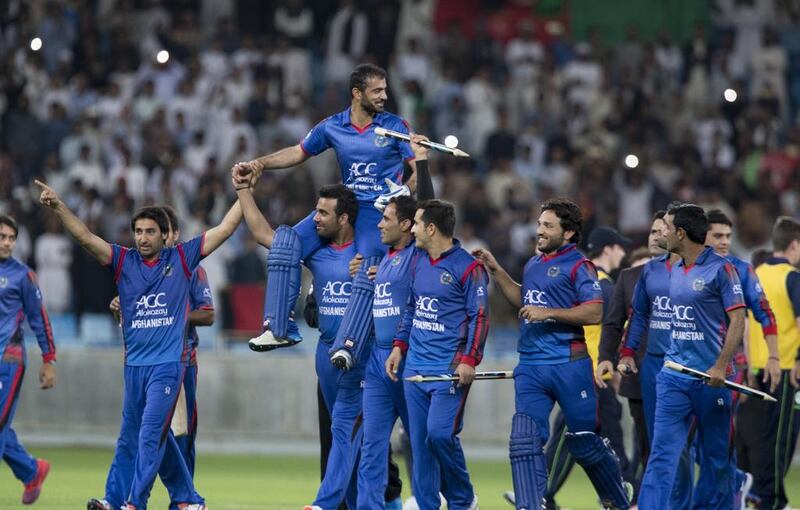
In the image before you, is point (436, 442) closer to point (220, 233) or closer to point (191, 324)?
point (220, 233)

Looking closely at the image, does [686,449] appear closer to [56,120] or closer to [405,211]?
[405,211]

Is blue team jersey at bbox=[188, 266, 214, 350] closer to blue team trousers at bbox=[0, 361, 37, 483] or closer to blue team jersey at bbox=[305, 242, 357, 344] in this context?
blue team jersey at bbox=[305, 242, 357, 344]

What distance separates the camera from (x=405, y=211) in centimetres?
1366

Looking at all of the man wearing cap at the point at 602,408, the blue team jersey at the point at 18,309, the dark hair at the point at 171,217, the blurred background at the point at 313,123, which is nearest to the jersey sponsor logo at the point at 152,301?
the dark hair at the point at 171,217

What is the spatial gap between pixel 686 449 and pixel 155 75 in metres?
16.4

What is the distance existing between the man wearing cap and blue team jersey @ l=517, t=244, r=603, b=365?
1.38 metres

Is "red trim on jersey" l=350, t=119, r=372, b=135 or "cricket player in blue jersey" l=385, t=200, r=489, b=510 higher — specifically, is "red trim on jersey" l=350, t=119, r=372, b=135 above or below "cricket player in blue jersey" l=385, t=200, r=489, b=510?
above

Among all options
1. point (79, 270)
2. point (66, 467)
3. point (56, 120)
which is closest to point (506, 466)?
point (66, 467)

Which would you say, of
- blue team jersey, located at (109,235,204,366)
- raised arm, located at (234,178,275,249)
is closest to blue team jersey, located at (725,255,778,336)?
raised arm, located at (234,178,275,249)

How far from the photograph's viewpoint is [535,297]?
13.5 m

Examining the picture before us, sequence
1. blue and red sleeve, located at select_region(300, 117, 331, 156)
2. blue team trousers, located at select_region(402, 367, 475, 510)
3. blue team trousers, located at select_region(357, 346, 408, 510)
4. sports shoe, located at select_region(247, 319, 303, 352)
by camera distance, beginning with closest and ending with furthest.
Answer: blue team trousers, located at select_region(402, 367, 475, 510), blue team trousers, located at select_region(357, 346, 408, 510), sports shoe, located at select_region(247, 319, 303, 352), blue and red sleeve, located at select_region(300, 117, 331, 156)

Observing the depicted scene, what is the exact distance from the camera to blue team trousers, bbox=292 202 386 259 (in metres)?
14.4

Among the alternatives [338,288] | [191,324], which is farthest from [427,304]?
[191,324]

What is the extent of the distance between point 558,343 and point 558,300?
336mm
